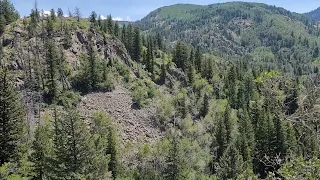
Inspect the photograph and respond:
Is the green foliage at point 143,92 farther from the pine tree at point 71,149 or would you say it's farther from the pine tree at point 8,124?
the pine tree at point 71,149

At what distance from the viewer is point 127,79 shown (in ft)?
324

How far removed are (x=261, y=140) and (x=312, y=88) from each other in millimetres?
76703

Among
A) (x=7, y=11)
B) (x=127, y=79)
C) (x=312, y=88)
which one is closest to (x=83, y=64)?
(x=127, y=79)

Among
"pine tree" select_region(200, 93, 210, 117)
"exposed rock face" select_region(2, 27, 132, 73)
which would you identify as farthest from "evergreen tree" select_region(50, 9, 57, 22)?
"pine tree" select_region(200, 93, 210, 117)

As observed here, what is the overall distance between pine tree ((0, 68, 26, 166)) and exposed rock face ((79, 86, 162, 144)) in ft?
119

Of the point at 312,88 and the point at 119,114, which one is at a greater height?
the point at 312,88

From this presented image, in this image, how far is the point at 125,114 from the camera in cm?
8700

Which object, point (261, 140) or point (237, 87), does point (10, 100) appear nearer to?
point (261, 140)

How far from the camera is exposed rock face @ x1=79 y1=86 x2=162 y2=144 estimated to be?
82125mm

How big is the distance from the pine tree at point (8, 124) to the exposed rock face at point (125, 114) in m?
36.3

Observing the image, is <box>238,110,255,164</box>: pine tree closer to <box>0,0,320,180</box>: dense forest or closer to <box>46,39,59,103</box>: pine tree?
<box>0,0,320,180</box>: dense forest

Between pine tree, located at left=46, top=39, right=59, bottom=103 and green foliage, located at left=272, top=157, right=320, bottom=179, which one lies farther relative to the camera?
pine tree, located at left=46, top=39, right=59, bottom=103

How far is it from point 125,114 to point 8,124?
1780 inches

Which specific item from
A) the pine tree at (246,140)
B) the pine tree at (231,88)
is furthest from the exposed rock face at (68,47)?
the pine tree at (246,140)
